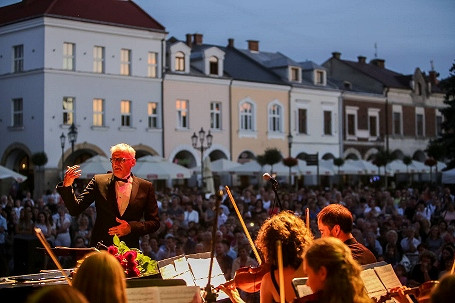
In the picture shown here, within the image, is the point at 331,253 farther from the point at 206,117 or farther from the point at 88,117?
the point at 206,117

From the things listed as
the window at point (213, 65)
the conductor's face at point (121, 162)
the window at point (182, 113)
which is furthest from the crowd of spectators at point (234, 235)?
the window at point (213, 65)

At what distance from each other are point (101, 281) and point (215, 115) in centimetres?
3873

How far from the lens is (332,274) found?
4.14 metres

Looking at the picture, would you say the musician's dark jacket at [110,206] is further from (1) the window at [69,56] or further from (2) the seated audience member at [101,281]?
(1) the window at [69,56]

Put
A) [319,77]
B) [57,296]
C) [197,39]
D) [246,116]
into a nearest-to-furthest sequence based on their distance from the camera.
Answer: [57,296] < [246,116] < [197,39] < [319,77]

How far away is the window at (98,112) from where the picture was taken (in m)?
37.1

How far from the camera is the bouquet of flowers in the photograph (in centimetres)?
564

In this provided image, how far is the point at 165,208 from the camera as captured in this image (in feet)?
68.9

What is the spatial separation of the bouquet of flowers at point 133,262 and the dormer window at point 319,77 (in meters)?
44.0

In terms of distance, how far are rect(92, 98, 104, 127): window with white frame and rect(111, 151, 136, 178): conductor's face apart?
30.5 m

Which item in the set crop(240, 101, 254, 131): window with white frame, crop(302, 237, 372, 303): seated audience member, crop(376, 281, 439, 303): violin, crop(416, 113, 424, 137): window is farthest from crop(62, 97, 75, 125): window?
crop(302, 237, 372, 303): seated audience member

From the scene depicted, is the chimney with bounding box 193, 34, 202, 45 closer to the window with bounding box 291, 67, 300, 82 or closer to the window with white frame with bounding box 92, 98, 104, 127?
the window with bounding box 291, 67, 300, 82

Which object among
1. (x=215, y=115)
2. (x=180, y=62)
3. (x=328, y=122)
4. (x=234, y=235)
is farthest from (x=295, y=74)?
(x=234, y=235)

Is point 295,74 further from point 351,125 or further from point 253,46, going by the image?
point 351,125
